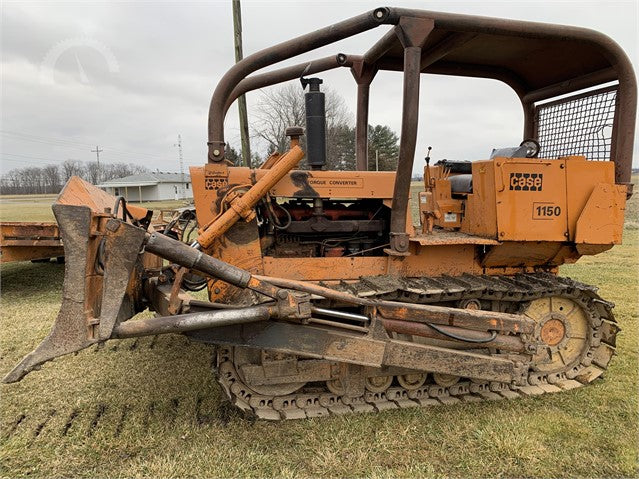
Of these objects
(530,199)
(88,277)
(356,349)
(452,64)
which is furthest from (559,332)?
(88,277)

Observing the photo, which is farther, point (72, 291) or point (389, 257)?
point (389, 257)

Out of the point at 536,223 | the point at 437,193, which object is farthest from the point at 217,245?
the point at 536,223

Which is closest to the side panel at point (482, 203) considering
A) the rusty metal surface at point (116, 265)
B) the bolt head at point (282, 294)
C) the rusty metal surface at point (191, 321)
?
the bolt head at point (282, 294)

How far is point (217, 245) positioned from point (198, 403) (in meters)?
1.49

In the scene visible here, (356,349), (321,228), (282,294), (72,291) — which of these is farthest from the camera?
(321,228)

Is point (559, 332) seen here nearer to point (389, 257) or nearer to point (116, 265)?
point (389, 257)

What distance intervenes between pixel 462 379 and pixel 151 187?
5724cm

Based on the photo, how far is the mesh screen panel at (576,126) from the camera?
427 cm

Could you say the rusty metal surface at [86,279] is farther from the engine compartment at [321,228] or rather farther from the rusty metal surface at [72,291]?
the engine compartment at [321,228]

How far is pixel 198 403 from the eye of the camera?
12.6ft

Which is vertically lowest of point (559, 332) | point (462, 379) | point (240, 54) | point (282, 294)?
point (462, 379)

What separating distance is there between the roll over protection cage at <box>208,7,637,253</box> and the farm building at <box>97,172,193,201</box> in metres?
50.2

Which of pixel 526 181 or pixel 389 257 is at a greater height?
pixel 526 181

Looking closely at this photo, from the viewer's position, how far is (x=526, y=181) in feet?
12.7
